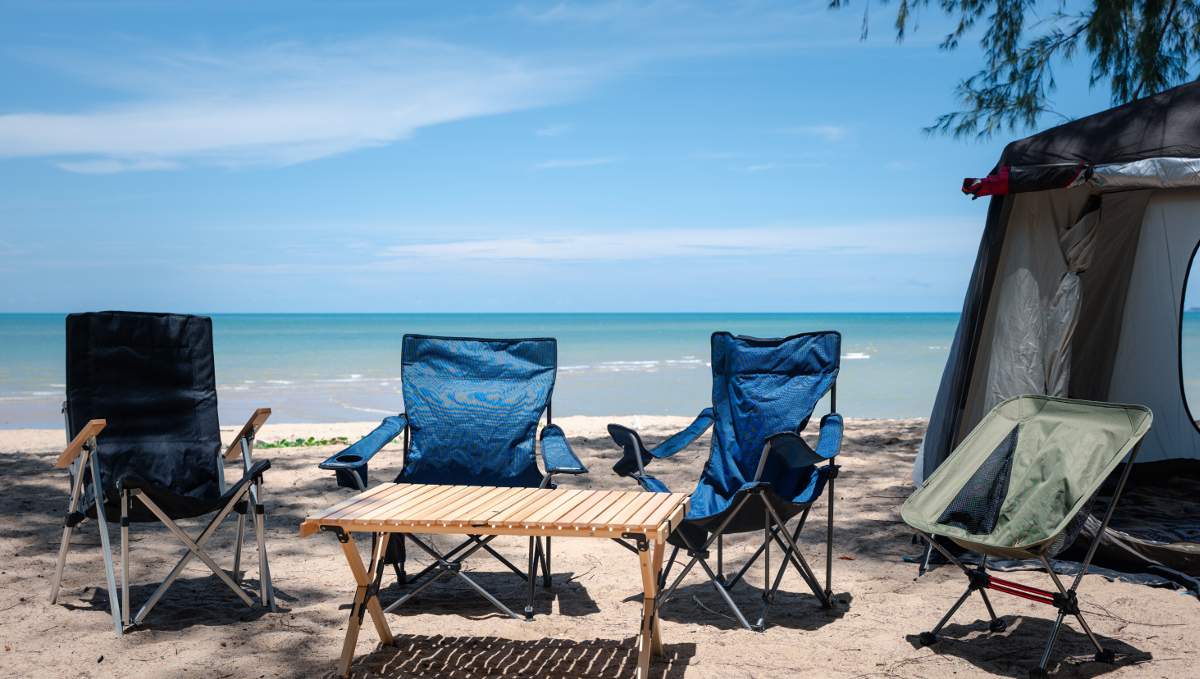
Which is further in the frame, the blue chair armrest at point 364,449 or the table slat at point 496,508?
the blue chair armrest at point 364,449

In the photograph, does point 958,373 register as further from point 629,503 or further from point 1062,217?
point 629,503

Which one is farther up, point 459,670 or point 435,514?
point 435,514

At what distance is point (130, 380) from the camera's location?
277 centimetres

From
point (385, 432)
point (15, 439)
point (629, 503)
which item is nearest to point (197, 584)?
point (385, 432)

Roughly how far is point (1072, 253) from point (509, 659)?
8.58 feet

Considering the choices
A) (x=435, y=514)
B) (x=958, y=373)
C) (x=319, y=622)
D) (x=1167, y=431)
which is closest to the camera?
(x=435, y=514)

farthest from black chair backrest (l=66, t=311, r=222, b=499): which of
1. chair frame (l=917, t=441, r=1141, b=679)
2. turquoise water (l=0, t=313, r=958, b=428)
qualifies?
turquoise water (l=0, t=313, r=958, b=428)

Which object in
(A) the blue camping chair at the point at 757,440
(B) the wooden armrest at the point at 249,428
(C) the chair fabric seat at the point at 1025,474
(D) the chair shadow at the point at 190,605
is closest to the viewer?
(C) the chair fabric seat at the point at 1025,474

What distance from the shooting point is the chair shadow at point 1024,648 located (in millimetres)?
2084

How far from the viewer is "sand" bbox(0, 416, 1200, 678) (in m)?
2.09

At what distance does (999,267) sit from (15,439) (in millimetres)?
6973

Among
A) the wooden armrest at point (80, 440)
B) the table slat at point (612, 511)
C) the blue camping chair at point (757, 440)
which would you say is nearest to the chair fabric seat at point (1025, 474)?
the blue camping chair at point (757, 440)

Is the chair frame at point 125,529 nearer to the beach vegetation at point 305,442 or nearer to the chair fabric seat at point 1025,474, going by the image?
the chair fabric seat at point 1025,474

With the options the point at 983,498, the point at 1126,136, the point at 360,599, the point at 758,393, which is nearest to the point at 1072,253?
the point at 1126,136
